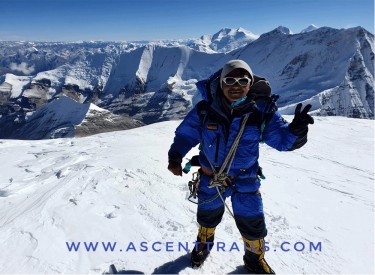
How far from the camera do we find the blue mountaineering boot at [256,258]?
193 inches

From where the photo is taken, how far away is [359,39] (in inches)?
7820

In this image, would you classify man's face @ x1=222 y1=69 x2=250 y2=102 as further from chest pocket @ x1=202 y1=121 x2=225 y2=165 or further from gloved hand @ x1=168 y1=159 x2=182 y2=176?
gloved hand @ x1=168 y1=159 x2=182 y2=176

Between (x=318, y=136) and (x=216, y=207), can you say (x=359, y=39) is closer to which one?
(x=318, y=136)

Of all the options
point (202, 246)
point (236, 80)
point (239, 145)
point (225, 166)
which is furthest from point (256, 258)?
point (236, 80)

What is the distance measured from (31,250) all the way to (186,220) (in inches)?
108

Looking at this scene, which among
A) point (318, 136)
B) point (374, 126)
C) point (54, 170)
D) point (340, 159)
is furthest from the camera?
point (374, 126)

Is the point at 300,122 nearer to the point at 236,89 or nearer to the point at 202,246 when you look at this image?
the point at 236,89

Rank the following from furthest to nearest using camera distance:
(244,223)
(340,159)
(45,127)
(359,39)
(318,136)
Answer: (359,39) → (45,127) → (318,136) → (340,159) → (244,223)

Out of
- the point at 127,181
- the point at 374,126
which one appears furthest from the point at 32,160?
the point at 374,126

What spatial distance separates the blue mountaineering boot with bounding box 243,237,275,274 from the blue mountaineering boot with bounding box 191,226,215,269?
24.9 inches

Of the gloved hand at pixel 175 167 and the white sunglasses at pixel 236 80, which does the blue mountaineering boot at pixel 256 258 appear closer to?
the gloved hand at pixel 175 167

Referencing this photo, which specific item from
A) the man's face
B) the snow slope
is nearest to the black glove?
the man's face

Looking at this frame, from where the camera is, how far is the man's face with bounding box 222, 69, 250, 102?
14.8ft

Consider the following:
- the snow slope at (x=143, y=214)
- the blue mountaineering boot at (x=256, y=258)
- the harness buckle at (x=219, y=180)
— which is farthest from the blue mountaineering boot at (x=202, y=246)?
the harness buckle at (x=219, y=180)
